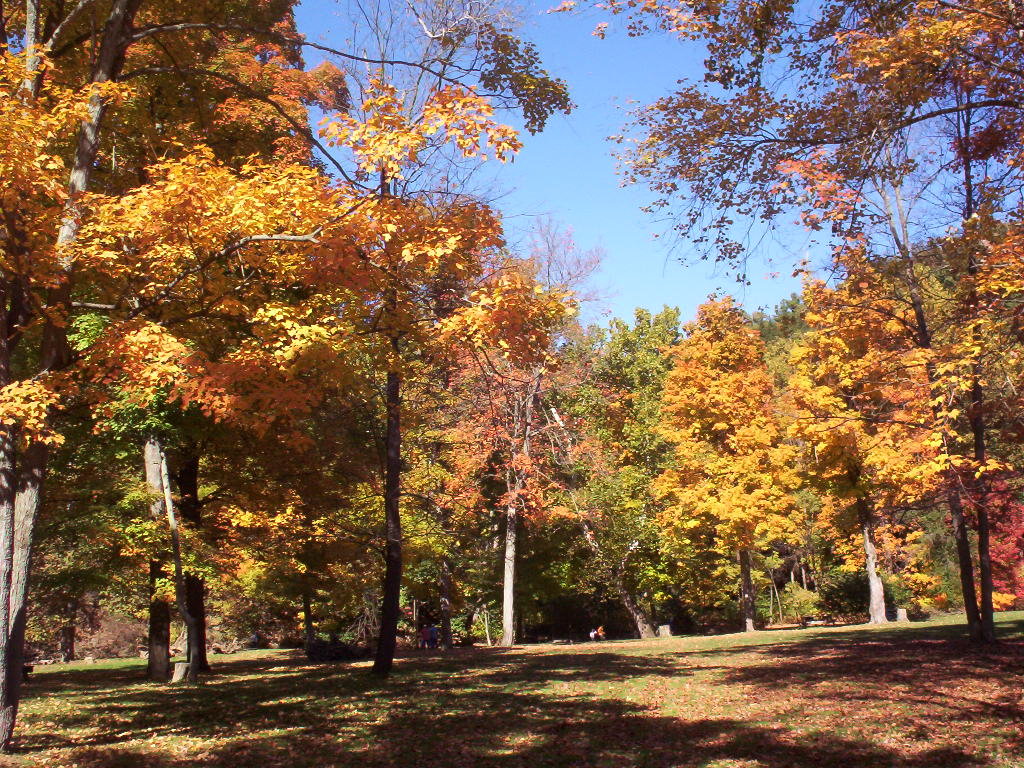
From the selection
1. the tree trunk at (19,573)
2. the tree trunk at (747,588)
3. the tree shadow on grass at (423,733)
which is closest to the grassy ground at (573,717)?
the tree shadow on grass at (423,733)

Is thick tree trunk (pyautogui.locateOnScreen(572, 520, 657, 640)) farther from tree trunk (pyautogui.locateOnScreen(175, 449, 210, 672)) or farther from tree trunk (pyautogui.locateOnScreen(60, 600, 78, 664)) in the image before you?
tree trunk (pyautogui.locateOnScreen(60, 600, 78, 664))

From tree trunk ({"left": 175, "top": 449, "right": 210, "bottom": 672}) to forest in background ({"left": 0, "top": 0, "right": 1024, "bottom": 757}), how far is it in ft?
0.28

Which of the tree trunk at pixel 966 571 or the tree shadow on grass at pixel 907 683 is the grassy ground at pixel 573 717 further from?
the tree trunk at pixel 966 571

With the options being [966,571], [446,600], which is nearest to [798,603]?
[446,600]

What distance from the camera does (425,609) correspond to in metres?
33.8

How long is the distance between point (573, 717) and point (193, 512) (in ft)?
34.4

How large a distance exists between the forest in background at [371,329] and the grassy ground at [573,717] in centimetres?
163

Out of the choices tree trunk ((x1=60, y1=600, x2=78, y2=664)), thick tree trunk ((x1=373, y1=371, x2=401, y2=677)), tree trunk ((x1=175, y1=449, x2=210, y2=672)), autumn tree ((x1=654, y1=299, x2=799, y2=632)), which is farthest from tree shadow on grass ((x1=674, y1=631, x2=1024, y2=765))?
tree trunk ((x1=60, y1=600, x2=78, y2=664))

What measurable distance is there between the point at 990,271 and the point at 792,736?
5498mm

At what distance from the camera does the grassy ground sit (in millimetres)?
6805

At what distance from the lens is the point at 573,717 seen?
886 centimetres

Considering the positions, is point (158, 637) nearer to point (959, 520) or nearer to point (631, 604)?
point (959, 520)

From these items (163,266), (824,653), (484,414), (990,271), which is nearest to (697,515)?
(484,414)

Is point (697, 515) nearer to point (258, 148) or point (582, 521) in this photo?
point (582, 521)
